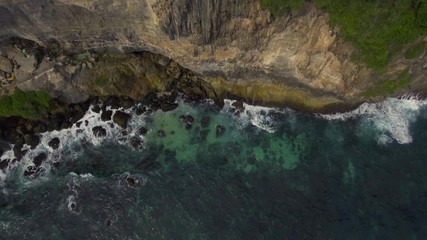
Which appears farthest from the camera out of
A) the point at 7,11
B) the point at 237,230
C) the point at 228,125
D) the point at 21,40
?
the point at 228,125

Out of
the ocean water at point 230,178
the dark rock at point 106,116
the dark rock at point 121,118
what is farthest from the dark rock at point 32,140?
the dark rock at point 121,118

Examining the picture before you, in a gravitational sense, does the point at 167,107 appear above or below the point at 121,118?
above

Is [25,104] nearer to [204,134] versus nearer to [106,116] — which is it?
[106,116]

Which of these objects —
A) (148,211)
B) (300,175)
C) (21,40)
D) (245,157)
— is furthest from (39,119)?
(300,175)

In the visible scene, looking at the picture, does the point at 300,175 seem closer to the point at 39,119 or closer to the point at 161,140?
the point at 161,140

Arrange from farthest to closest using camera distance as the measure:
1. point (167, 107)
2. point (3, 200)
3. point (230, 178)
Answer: point (167, 107)
point (3, 200)
point (230, 178)

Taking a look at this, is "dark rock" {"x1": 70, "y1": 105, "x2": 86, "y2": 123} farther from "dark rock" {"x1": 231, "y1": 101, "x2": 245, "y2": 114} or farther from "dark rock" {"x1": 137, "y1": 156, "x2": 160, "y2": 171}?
"dark rock" {"x1": 231, "y1": 101, "x2": 245, "y2": 114}

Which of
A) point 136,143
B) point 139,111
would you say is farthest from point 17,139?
point 139,111
